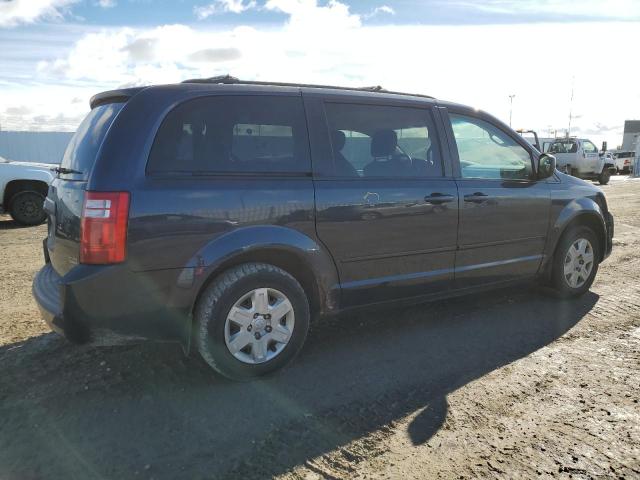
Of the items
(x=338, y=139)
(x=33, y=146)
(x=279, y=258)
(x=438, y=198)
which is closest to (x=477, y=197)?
(x=438, y=198)

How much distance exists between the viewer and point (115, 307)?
9.49 feet

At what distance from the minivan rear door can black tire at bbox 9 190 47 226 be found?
700 cm

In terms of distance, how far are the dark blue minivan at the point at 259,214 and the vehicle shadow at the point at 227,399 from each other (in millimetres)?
337

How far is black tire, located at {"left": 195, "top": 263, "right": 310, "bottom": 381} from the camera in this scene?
310 cm

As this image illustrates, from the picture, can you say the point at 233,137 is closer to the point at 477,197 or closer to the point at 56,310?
the point at 56,310

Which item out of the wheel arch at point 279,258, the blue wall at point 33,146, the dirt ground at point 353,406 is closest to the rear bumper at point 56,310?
the dirt ground at point 353,406

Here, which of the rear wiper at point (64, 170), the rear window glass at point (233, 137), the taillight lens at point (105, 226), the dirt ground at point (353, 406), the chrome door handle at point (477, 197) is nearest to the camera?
the dirt ground at point (353, 406)

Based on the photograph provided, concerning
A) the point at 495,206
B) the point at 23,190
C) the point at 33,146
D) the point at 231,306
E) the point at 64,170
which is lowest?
the point at 231,306

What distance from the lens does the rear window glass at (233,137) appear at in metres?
3.05

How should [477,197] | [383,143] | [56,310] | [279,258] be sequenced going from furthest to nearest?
[477,197] < [383,143] < [279,258] < [56,310]

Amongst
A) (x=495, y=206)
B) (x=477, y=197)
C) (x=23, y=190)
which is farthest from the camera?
(x=23, y=190)

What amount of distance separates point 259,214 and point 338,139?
0.86m

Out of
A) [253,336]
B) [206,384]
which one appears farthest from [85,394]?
[253,336]

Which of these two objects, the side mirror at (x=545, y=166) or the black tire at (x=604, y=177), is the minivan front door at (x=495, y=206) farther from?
the black tire at (x=604, y=177)
